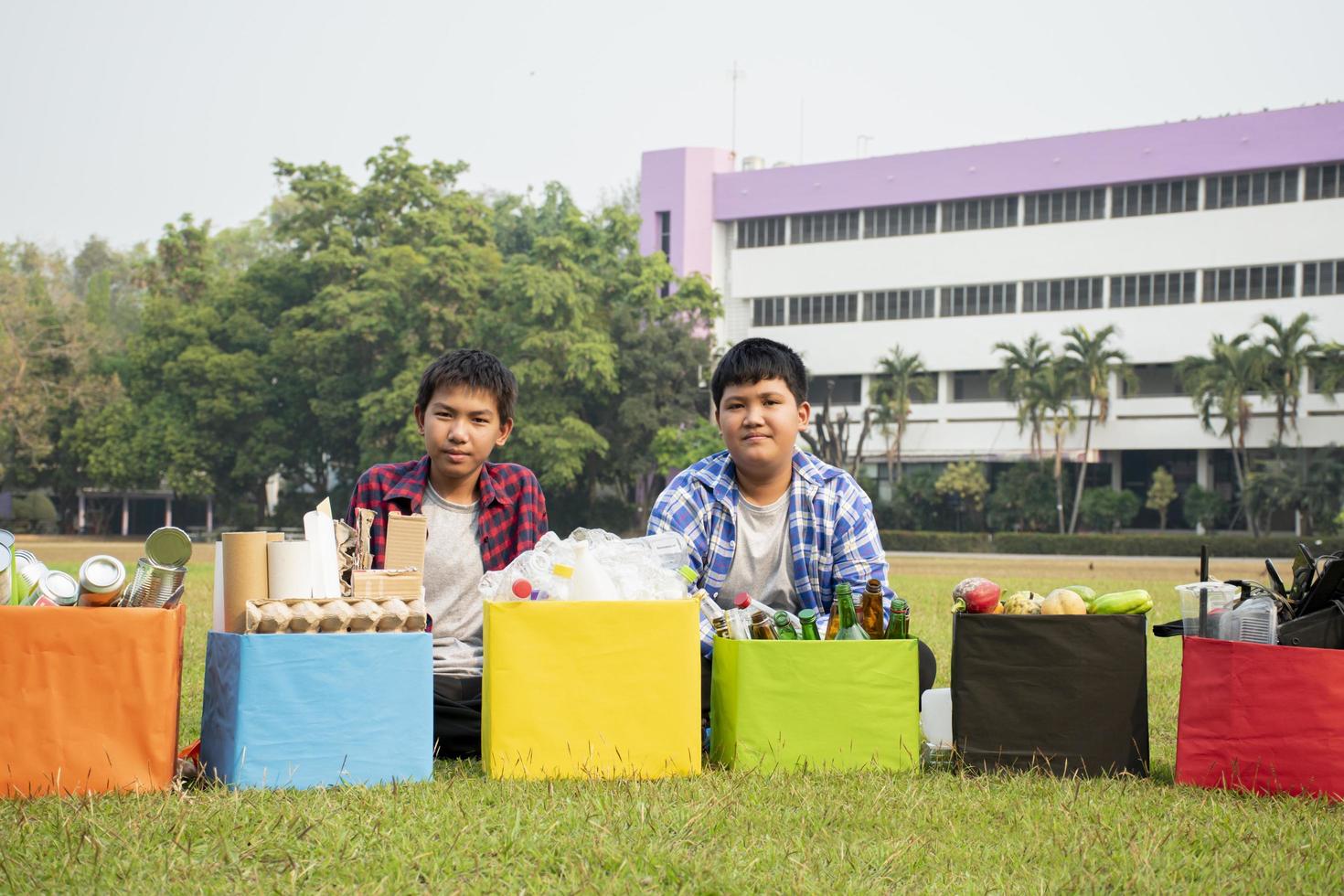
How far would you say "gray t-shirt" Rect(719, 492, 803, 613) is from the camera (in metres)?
5.05

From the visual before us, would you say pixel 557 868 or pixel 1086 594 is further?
pixel 1086 594

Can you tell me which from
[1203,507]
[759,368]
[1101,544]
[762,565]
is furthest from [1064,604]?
[1203,507]

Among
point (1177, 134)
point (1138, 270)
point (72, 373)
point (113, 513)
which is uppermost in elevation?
point (1177, 134)

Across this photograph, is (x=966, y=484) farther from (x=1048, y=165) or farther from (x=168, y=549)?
(x=168, y=549)

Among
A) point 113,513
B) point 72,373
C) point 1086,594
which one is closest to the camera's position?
point 1086,594

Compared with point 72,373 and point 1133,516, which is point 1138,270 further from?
point 72,373

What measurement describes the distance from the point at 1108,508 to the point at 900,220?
12.6 m

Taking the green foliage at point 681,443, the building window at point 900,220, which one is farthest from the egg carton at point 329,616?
the building window at point 900,220

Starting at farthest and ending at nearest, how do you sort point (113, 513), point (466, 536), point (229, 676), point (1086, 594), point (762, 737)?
point (113, 513), point (466, 536), point (1086, 594), point (762, 737), point (229, 676)

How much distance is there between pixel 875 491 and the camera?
162ft

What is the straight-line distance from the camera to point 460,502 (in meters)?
5.07

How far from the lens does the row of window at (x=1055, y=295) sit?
43.8 m

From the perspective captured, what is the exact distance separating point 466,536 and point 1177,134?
144 ft

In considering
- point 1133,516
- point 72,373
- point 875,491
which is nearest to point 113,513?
point 72,373
